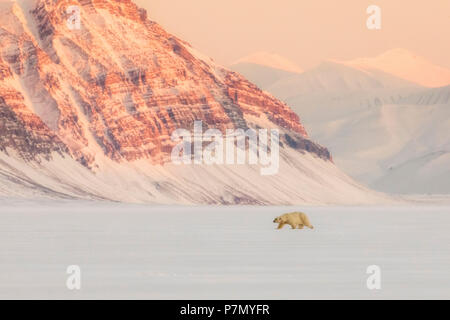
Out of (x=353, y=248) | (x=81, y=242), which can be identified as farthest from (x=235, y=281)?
(x=81, y=242)

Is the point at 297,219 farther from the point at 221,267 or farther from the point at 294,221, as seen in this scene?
the point at 221,267

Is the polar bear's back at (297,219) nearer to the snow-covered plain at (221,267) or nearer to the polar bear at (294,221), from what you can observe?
the polar bear at (294,221)

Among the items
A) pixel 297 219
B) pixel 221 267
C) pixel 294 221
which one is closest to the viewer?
pixel 221 267

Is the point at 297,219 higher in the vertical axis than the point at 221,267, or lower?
higher

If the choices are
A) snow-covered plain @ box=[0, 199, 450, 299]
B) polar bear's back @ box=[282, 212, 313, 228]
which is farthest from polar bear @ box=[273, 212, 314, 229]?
snow-covered plain @ box=[0, 199, 450, 299]

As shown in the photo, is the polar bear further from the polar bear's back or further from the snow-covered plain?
the snow-covered plain

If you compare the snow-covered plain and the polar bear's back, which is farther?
the polar bear's back

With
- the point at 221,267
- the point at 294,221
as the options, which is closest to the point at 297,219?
the point at 294,221

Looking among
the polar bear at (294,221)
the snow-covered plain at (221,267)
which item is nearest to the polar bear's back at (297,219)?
the polar bear at (294,221)
